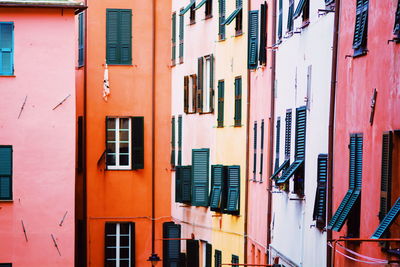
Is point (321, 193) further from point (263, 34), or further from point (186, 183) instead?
point (186, 183)

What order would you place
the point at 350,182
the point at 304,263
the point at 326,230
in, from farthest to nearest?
the point at 304,263
the point at 326,230
the point at 350,182

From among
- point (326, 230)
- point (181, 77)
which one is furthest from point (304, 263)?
point (181, 77)

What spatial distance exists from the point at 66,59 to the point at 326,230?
1327 centimetres

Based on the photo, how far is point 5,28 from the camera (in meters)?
30.9

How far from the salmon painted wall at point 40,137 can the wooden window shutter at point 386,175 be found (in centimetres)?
1606

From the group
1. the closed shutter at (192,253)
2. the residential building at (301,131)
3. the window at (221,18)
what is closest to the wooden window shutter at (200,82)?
the window at (221,18)

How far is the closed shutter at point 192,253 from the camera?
118ft

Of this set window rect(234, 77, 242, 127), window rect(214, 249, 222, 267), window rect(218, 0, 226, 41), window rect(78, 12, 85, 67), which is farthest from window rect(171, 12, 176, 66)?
window rect(214, 249, 222, 267)

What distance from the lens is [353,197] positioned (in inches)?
703

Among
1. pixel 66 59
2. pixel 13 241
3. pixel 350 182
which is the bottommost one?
Answer: pixel 13 241

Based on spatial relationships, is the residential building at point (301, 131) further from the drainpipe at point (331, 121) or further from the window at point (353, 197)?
the window at point (353, 197)

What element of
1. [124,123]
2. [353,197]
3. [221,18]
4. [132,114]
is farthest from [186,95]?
[353,197]

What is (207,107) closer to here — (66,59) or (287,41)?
(66,59)

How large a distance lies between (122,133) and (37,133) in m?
6.81
